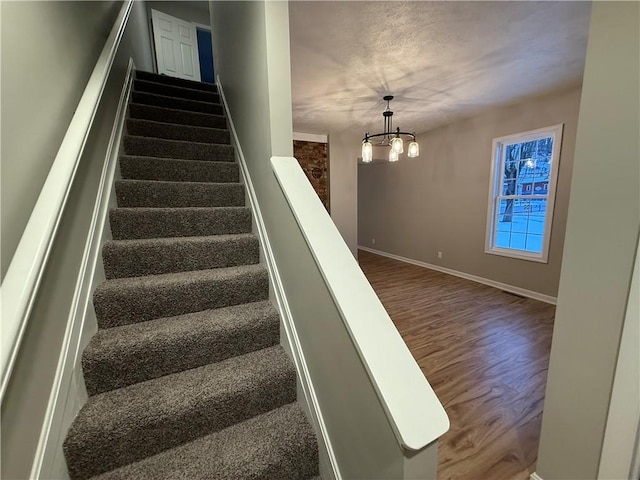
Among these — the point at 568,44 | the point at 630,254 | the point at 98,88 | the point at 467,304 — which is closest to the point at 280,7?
the point at 98,88

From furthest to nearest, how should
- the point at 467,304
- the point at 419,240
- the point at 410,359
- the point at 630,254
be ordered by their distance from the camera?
the point at 419,240, the point at 467,304, the point at 630,254, the point at 410,359

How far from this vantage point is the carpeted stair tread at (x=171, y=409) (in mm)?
932

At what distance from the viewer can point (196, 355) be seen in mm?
1215

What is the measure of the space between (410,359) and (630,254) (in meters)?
0.87

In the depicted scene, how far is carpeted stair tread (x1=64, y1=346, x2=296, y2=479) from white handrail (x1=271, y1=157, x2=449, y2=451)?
23.2 inches

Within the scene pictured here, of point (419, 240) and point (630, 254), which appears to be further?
point (419, 240)

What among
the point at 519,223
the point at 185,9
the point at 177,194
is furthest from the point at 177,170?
the point at 519,223

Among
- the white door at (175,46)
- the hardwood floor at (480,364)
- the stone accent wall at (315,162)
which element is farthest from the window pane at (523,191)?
the white door at (175,46)

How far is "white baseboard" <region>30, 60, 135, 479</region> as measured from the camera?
0.82 metres

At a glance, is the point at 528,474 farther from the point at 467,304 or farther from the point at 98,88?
the point at 98,88

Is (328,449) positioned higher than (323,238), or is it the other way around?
(323,238)

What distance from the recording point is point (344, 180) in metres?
5.07

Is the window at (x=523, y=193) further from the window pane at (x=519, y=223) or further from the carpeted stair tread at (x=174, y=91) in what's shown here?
the carpeted stair tread at (x=174, y=91)

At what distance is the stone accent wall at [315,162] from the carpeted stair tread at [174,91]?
1.88 metres
